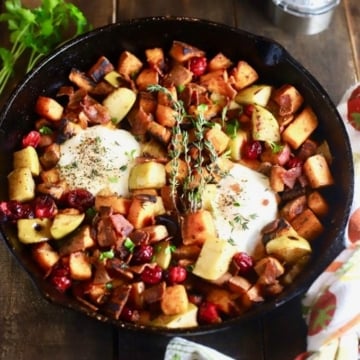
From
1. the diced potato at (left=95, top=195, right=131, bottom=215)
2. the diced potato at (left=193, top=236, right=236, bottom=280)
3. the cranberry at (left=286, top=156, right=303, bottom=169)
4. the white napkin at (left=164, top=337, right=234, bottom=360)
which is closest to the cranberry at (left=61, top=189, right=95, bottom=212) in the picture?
the diced potato at (left=95, top=195, right=131, bottom=215)

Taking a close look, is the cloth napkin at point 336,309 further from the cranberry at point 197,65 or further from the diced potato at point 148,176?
the cranberry at point 197,65

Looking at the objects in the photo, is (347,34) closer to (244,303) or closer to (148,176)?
(148,176)

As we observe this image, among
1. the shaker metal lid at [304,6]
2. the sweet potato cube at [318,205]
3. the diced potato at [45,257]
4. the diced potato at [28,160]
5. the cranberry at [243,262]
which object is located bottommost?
the diced potato at [45,257]

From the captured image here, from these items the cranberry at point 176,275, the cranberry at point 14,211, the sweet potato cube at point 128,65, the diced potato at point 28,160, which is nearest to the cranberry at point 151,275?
the cranberry at point 176,275

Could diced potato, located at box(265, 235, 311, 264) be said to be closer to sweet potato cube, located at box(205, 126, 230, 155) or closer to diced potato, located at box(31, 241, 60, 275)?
sweet potato cube, located at box(205, 126, 230, 155)

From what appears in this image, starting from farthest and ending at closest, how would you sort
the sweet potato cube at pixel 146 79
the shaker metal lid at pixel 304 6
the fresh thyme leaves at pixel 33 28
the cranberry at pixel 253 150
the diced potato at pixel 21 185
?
the shaker metal lid at pixel 304 6 < the fresh thyme leaves at pixel 33 28 < the sweet potato cube at pixel 146 79 < the cranberry at pixel 253 150 < the diced potato at pixel 21 185

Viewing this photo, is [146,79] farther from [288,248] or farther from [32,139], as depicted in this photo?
[288,248]

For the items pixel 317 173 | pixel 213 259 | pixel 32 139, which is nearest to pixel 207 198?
pixel 213 259
